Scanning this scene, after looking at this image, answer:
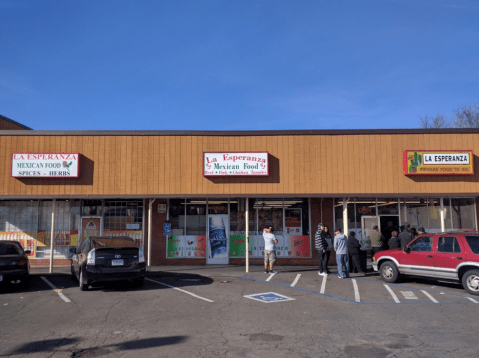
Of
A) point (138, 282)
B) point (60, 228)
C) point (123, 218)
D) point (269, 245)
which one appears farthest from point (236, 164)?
point (60, 228)

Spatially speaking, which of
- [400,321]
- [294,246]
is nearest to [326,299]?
[400,321]

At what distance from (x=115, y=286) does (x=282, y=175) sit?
733 cm

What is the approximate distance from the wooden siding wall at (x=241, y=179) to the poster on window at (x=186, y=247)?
10.4ft

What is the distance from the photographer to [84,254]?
12.0m

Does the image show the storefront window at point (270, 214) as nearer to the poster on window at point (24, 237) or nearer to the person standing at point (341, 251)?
the person standing at point (341, 251)

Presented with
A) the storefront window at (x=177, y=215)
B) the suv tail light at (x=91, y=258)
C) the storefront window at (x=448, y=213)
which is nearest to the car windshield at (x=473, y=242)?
the storefront window at (x=448, y=213)

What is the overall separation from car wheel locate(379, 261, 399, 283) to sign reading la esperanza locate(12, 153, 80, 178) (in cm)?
1158

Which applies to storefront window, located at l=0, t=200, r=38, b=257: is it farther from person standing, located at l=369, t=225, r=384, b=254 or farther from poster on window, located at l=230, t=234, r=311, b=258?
person standing, located at l=369, t=225, r=384, b=254

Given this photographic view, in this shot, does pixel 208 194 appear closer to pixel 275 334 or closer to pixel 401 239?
pixel 401 239

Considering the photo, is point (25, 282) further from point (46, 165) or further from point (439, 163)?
point (439, 163)

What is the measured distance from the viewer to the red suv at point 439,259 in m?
11.2

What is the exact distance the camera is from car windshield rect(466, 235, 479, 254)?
1122 centimetres

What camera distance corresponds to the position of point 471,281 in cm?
1116

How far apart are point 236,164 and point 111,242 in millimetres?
5815
